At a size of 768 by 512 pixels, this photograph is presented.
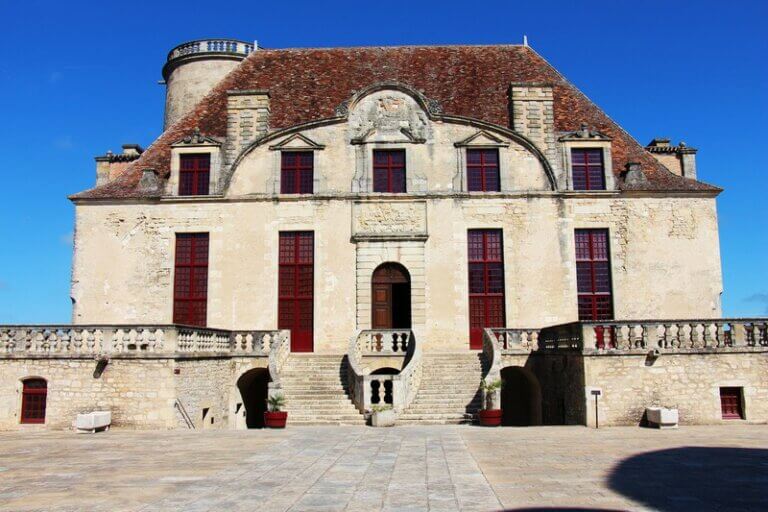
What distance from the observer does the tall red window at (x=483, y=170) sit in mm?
22359

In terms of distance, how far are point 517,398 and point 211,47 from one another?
18.3 m

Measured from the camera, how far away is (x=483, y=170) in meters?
22.5

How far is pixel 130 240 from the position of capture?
72.9 feet

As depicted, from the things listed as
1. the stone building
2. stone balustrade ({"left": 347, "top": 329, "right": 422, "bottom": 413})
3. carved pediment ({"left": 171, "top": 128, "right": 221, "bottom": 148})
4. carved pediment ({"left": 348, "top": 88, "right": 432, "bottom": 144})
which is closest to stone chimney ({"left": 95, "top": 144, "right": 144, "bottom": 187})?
the stone building

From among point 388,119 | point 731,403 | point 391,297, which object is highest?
point 388,119

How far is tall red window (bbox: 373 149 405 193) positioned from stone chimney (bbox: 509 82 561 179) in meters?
3.86

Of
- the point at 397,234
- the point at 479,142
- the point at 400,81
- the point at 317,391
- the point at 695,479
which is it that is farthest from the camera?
the point at 400,81

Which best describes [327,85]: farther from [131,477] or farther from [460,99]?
[131,477]

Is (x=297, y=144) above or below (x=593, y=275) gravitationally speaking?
above

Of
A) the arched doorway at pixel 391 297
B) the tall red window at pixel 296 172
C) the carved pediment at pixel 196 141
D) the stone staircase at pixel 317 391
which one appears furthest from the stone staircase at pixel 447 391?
the carved pediment at pixel 196 141

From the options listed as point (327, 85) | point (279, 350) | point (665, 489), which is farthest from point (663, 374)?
point (327, 85)

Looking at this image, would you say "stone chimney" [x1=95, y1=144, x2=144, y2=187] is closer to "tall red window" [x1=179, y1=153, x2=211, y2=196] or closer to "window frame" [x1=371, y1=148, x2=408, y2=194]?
"tall red window" [x1=179, y1=153, x2=211, y2=196]

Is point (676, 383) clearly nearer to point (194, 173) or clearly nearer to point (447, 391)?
point (447, 391)

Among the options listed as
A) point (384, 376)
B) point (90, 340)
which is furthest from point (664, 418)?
point (90, 340)
